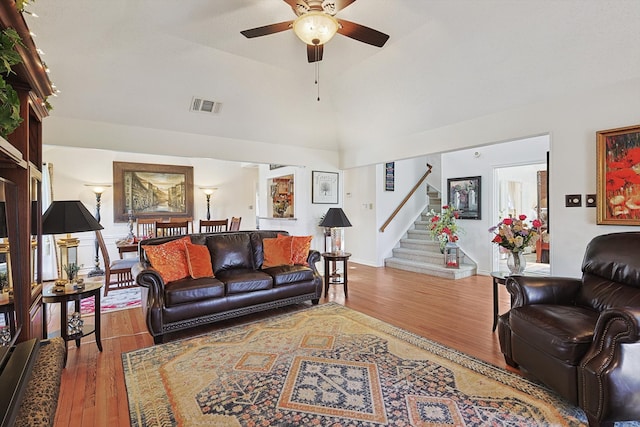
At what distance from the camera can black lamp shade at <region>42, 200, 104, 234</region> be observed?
2.69 meters

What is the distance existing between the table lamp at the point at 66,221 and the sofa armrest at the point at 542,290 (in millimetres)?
3588

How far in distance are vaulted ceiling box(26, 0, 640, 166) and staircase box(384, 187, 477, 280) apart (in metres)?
2.58

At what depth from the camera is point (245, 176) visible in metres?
8.09

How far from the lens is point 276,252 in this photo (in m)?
4.14

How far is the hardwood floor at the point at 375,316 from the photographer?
2.05 metres

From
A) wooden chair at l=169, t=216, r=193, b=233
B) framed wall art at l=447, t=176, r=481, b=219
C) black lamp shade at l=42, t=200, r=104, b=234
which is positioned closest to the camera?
black lamp shade at l=42, t=200, r=104, b=234

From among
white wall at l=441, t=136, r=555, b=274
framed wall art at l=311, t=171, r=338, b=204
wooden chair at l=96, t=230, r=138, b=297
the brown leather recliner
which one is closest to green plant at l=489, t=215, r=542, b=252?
the brown leather recliner

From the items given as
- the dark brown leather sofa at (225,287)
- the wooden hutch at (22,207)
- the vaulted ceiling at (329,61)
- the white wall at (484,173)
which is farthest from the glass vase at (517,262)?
the wooden hutch at (22,207)

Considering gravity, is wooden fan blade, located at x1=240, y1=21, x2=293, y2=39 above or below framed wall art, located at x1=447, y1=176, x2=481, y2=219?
above

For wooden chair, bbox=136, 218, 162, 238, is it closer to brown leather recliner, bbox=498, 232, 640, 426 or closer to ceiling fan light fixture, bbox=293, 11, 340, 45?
ceiling fan light fixture, bbox=293, 11, 340, 45

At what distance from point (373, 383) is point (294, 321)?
138cm

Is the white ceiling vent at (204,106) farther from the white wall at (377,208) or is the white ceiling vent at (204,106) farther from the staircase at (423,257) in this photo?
the staircase at (423,257)


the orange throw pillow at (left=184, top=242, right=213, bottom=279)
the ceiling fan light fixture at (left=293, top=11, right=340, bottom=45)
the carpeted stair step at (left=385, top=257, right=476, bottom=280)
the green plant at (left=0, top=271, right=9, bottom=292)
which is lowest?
the carpeted stair step at (left=385, top=257, right=476, bottom=280)

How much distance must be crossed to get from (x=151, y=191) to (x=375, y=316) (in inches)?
213
